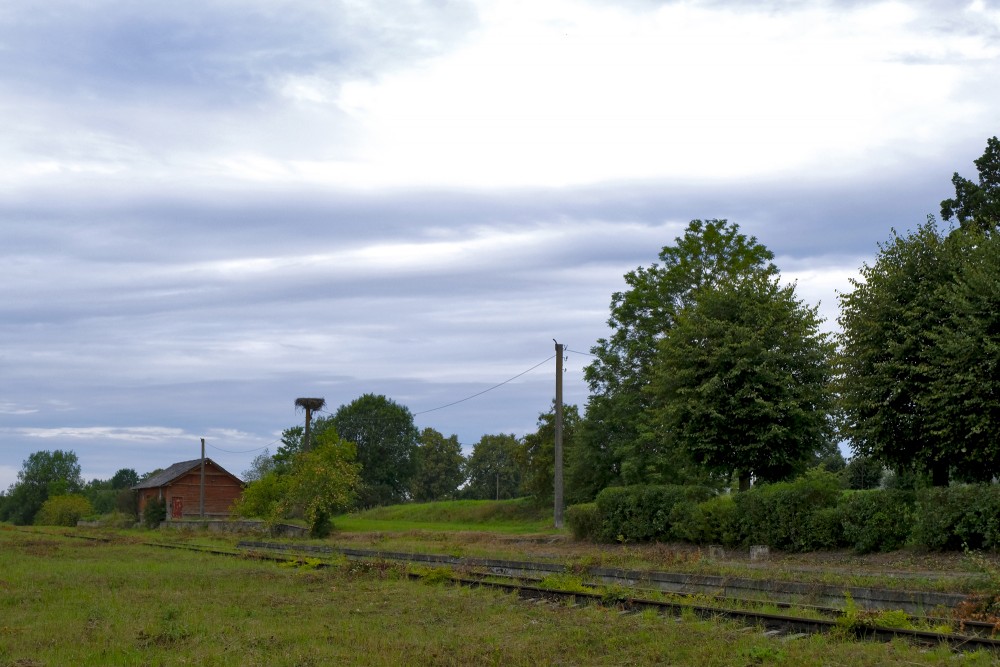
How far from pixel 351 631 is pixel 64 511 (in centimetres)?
8880

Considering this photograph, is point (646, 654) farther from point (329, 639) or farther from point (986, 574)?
point (986, 574)

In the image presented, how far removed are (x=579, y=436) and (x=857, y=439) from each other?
88.9 feet

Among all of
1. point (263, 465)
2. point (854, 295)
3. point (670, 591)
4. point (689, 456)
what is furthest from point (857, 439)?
point (263, 465)

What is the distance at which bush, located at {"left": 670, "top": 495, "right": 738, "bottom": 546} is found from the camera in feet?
90.7

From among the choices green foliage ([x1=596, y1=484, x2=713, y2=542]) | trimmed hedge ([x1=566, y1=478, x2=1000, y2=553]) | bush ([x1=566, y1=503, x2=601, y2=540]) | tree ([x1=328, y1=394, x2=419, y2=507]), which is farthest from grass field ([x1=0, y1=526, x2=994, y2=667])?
tree ([x1=328, y1=394, x2=419, y2=507])

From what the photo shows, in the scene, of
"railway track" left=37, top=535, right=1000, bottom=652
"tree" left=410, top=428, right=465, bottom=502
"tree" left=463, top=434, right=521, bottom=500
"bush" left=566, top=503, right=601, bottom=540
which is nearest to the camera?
"railway track" left=37, top=535, right=1000, bottom=652

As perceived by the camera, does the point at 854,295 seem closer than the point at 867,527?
No

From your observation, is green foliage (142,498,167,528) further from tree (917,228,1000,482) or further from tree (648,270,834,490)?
tree (917,228,1000,482)

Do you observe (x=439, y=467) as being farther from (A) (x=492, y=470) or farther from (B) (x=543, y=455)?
(B) (x=543, y=455)

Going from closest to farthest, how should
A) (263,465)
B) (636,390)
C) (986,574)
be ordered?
(986,574) → (636,390) → (263,465)

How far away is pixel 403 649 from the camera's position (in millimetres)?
11648

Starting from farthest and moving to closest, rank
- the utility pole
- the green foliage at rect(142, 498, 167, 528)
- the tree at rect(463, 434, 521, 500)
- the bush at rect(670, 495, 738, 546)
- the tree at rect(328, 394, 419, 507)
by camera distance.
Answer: the tree at rect(463, 434, 521, 500)
the tree at rect(328, 394, 419, 507)
the green foliage at rect(142, 498, 167, 528)
the utility pole
the bush at rect(670, 495, 738, 546)

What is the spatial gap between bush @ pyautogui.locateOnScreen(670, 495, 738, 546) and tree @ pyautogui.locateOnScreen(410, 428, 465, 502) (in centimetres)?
10858

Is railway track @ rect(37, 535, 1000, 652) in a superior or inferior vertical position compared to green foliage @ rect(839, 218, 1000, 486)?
inferior
